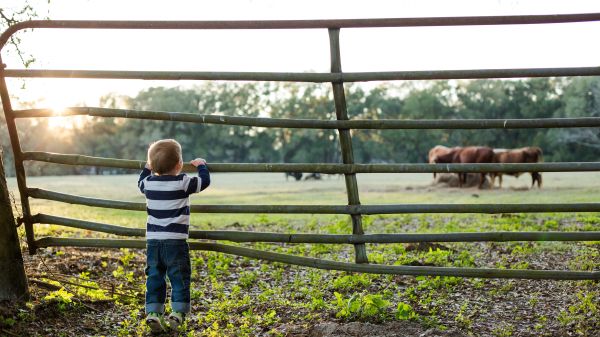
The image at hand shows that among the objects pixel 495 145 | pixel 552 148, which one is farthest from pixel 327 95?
pixel 552 148

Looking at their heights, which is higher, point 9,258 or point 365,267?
point 9,258

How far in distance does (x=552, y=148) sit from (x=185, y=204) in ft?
196

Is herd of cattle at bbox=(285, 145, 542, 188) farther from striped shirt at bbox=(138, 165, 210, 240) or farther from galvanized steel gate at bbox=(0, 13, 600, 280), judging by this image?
striped shirt at bbox=(138, 165, 210, 240)

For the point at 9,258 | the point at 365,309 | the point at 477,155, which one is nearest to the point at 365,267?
the point at 365,309

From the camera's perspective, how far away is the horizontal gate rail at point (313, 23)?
5070mm

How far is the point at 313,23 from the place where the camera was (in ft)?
17.1

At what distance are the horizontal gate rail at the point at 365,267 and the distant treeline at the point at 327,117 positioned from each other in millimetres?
54603

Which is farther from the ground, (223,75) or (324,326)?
(223,75)

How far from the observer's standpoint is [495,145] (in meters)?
64.0

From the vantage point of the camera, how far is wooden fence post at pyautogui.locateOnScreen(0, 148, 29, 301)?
4984 millimetres

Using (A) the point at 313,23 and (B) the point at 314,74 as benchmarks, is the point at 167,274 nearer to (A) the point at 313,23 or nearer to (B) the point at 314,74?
(B) the point at 314,74

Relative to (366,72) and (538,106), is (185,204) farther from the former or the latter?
(538,106)

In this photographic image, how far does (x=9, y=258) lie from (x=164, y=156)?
4.64ft

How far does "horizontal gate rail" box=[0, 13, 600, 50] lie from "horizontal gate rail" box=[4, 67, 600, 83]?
0.35 metres
